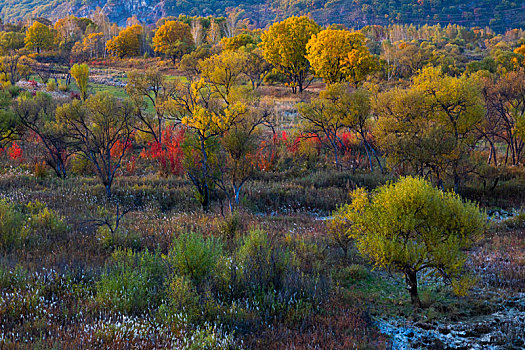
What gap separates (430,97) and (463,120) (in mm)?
1903

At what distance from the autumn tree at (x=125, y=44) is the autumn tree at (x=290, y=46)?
35097mm

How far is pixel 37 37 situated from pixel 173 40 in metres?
20.9

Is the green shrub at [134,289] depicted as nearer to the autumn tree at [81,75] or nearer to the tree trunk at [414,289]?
the tree trunk at [414,289]

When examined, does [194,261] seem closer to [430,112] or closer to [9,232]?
[9,232]

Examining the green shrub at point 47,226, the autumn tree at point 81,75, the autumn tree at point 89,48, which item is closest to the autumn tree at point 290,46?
the autumn tree at point 81,75

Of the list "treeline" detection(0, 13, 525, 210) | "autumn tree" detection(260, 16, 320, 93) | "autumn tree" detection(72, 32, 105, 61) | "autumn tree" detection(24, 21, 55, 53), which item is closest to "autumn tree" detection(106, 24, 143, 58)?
"autumn tree" detection(72, 32, 105, 61)

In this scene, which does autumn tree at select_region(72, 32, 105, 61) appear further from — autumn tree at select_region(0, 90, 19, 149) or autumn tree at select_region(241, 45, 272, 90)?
autumn tree at select_region(0, 90, 19, 149)

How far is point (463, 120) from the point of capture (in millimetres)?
17844

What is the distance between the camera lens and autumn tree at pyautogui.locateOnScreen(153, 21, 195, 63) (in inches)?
2350

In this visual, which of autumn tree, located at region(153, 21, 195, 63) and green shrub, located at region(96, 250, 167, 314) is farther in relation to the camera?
autumn tree, located at region(153, 21, 195, 63)

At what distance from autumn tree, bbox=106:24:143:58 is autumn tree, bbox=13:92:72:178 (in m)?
48.1

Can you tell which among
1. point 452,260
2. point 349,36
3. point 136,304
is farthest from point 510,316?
point 349,36

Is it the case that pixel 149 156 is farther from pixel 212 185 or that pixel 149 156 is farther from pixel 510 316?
pixel 510 316

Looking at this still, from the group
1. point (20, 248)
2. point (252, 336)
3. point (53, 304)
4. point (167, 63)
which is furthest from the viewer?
point (167, 63)
